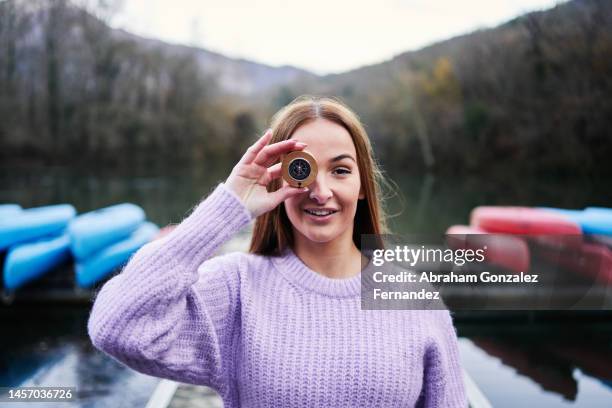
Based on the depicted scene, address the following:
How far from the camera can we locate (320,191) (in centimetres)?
100

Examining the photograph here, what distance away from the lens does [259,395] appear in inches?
37.8

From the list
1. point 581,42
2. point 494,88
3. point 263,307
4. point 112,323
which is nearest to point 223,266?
point 263,307

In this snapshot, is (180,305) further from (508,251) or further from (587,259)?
(587,259)

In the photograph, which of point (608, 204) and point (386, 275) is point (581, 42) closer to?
point (608, 204)

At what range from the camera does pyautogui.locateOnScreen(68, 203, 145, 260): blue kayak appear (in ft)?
12.9

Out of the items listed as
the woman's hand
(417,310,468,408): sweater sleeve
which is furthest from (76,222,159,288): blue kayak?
(417,310,468,408): sweater sleeve

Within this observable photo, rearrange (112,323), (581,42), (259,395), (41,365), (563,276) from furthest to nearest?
(581,42), (563,276), (41,365), (259,395), (112,323)

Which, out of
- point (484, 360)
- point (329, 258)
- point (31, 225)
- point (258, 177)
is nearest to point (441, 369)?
point (329, 258)

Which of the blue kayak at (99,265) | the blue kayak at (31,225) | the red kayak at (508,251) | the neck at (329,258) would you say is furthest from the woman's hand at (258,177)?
the blue kayak at (31,225)

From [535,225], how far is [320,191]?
11.4 feet

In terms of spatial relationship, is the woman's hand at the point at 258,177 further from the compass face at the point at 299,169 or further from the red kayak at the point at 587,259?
the red kayak at the point at 587,259

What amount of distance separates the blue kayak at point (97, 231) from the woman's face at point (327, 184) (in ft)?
11.0

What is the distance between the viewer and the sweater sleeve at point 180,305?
87cm

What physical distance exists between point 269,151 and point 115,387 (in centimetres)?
217
